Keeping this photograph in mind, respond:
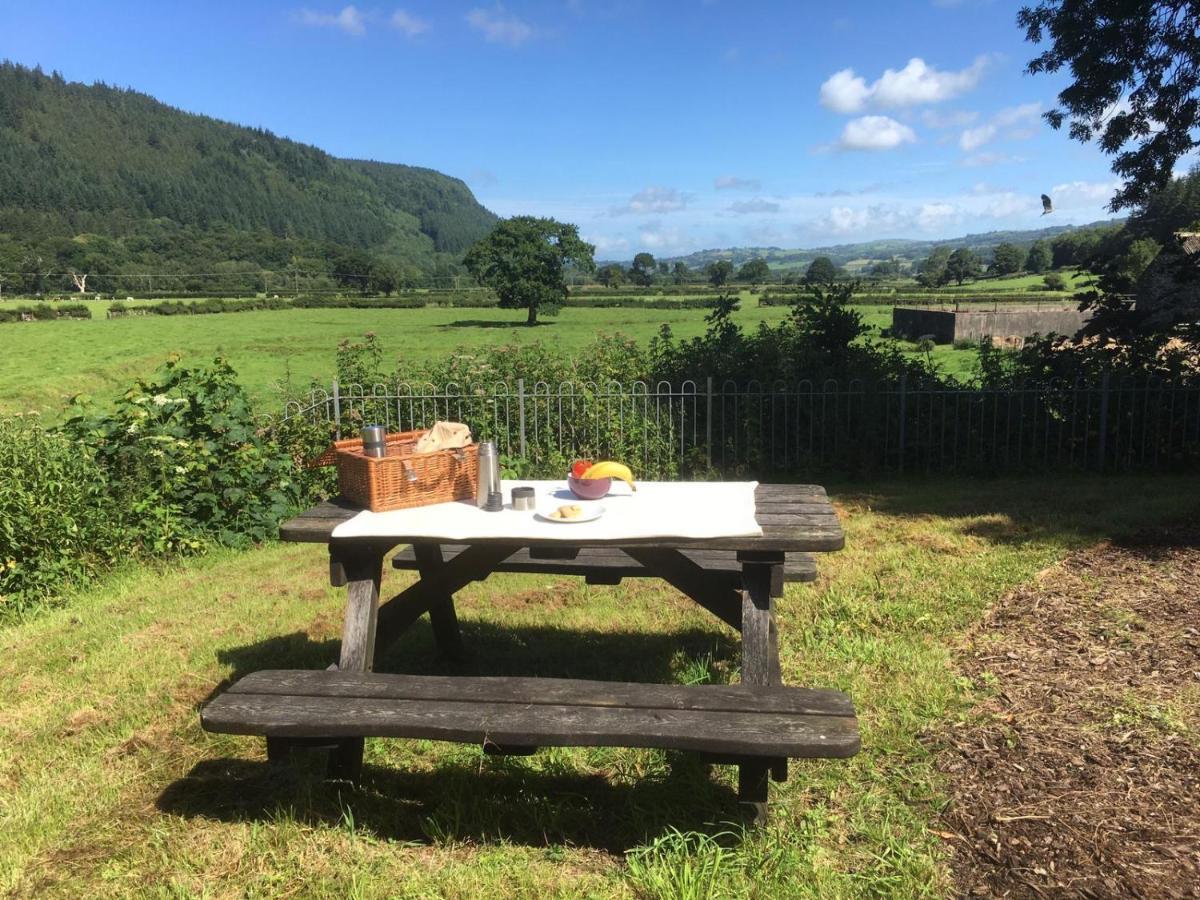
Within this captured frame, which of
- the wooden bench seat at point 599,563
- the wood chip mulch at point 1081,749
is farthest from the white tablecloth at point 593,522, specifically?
the wood chip mulch at point 1081,749

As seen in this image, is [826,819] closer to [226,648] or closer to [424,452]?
[424,452]

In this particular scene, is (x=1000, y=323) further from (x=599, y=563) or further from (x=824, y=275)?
(x=599, y=563)

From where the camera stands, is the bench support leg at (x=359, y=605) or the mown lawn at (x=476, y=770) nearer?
the mown lawn at (x=476, y=770)

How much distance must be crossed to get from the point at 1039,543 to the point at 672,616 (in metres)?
3.15

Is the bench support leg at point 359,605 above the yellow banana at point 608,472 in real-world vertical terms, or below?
below

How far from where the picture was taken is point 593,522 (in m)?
3.01

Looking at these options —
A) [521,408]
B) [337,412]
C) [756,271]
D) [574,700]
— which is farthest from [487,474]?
[756,271]

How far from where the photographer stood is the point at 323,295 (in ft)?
277

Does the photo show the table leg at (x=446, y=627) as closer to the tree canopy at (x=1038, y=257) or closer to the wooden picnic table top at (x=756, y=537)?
the wooden picnic table top at (x=756, y=537)

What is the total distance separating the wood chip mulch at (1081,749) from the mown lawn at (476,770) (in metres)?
0.16

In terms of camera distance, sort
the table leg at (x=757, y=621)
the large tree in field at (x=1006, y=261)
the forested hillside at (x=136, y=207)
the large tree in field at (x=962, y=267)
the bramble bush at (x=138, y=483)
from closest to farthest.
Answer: the table leg at (x=757, y=621) < the bramble bush at (x=138, y=483) < the large tree in field at (x=962, y=267) < the large tree in field at (x=1006, y=261) < the forested hillside at (x=136, y=207)

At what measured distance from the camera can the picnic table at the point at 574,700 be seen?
94.3 inches

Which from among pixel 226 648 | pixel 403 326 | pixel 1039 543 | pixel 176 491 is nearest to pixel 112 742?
pixel 226 648

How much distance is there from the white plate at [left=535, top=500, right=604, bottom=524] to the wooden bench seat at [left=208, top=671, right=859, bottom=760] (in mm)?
597
